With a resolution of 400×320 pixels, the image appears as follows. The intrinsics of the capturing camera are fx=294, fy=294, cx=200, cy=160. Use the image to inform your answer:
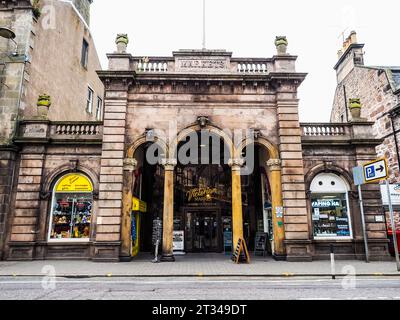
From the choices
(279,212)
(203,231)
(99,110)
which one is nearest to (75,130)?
(203,231)

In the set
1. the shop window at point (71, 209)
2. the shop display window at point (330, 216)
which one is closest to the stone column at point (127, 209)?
the shop window at point (71, 209)

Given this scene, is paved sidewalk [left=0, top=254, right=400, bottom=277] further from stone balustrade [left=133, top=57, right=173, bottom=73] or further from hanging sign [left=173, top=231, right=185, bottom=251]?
stone balustrade [left=133, top=57, right=173, bottom=73]

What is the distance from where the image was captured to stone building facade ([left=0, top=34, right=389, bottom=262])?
14.5 metres

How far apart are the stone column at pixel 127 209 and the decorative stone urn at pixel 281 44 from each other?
994cm

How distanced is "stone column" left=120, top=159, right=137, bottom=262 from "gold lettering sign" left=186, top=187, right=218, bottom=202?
199 inches

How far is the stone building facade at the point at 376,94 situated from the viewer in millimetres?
19875

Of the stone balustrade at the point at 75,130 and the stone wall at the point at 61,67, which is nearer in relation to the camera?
the stone balustrade at the point at 75,130

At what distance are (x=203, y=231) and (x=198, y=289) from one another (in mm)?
10684

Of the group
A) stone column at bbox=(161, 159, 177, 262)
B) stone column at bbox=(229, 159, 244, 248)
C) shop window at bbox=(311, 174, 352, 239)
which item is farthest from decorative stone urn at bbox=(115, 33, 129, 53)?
shop window at bbox=(311, 174, 352, 239)

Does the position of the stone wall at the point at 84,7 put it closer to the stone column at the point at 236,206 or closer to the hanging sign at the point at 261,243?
the stone column at the point at 236,206

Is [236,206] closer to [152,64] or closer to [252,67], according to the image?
[252,67]
